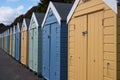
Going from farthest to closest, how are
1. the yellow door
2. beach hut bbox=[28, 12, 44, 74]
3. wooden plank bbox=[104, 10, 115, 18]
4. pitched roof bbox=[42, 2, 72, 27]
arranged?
beach hut bbox=[28, 12, 44, 74] → pitched roof bbox=[42, 2, 72, 27] → the yellow door → wooden plank bbox=[104, 10, 115, 18]

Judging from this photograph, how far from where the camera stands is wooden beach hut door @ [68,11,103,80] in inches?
275

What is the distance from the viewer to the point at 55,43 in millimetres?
11141

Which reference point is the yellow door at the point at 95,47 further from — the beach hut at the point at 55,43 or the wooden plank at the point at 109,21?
the beach hut at the point at 55,43

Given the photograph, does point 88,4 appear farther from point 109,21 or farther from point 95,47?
point 109,21

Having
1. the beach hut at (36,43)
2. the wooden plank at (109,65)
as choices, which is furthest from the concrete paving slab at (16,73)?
the wooden plank at (109,65)

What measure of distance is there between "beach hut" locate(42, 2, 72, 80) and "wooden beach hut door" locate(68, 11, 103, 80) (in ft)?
3.97

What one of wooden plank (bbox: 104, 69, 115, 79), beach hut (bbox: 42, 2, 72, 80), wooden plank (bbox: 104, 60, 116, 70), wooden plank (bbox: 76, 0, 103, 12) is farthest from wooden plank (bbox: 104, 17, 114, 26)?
beach hut (bbox: 42, 2, 72, 80)

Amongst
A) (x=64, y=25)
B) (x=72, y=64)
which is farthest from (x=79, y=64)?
(x=64, y=25)

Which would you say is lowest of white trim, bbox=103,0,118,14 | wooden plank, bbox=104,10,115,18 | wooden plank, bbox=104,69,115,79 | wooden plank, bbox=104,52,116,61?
wooden plank, bbox=104,69,115,79

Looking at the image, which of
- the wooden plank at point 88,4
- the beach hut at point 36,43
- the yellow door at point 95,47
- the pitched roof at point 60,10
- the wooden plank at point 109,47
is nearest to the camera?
the wooden plank at point 109,47

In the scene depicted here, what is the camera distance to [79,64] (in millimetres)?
8305

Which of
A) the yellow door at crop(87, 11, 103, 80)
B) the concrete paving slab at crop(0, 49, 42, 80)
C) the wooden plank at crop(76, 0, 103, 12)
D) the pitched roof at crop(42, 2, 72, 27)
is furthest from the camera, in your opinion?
the concrete paving slab at crop(0, 49, 42, 80)

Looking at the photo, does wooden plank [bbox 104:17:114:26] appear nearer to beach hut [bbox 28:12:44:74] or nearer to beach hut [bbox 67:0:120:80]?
beach hut [bbox 67:0:120:80]

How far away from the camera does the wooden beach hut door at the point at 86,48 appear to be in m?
7.00
